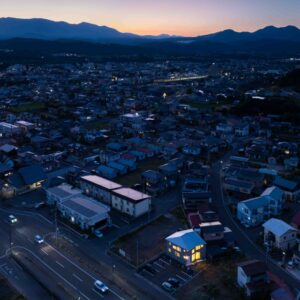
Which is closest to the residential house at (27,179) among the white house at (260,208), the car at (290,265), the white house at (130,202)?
the white house at (130,202)

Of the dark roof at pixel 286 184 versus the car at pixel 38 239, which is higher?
the dark roof at pixel 286 184

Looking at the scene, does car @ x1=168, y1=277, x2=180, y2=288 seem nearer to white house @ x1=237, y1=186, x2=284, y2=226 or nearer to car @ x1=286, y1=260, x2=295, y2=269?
car @ x1=286, y1=260, x2=295, y2=269

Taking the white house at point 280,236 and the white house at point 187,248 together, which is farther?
the white house at point 280,236

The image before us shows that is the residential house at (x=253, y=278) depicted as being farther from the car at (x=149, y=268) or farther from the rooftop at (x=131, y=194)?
the rooftop at (x=131, y=194)

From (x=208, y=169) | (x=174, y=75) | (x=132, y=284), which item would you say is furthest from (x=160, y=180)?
(x=174, y=75)

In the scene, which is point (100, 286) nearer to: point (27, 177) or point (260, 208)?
point (260, 208)

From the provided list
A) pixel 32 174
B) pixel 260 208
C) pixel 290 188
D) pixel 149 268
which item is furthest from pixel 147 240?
pixel 32 174
